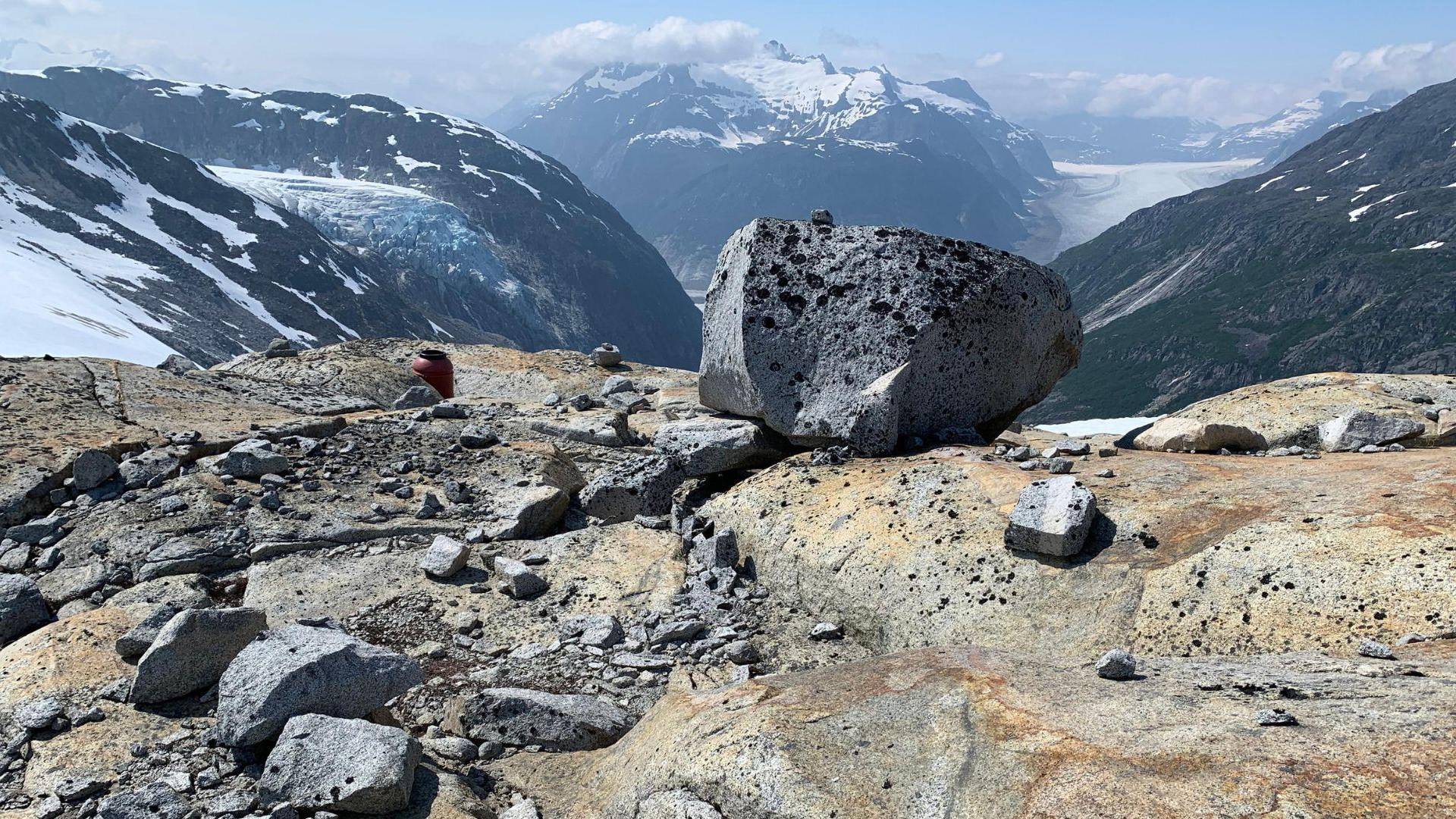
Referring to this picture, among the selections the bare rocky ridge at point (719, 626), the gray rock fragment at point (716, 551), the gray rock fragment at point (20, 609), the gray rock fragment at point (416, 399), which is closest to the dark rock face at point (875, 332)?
the bare rocky ridge at point (719, 626)

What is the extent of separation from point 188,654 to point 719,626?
19.9ft

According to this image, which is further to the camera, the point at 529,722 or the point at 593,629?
the point at 593,629

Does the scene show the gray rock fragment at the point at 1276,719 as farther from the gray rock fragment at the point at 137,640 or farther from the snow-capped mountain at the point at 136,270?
the snow-capped mountain at the point at 136,270

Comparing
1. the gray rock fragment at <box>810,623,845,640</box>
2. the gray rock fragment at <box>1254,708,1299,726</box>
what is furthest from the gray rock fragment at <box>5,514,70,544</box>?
the gray rock fragment at <box>1254,708,1299,726</box>

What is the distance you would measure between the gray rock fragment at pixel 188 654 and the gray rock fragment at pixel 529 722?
8.44 ft

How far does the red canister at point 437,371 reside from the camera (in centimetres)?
3369

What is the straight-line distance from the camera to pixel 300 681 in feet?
26.0

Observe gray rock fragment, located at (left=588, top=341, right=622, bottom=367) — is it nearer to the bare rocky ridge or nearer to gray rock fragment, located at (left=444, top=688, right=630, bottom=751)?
the bare rocky ridge

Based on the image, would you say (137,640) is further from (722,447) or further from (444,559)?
(722,447)

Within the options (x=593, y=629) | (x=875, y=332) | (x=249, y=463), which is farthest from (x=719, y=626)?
(x=249, y=463)

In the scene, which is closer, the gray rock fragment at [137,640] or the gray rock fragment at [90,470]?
the gray rock fragment at [137,640]

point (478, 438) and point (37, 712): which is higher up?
point (478, 438)

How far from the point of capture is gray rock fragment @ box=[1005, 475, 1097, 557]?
9.73 metres

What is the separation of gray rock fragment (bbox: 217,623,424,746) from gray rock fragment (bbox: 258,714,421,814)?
1.66ft
